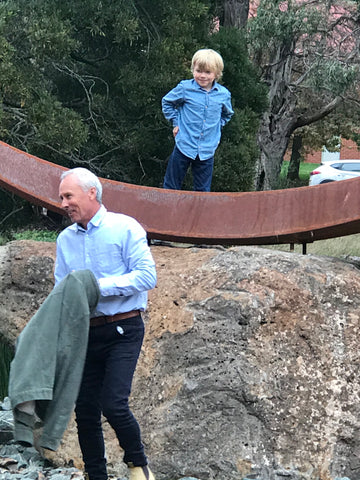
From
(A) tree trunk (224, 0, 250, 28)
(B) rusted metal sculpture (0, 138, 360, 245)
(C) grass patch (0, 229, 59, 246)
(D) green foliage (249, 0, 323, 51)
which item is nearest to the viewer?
(B) rusted metal sculpture (0, 138, 360, 245)

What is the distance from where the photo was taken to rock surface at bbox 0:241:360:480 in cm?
422

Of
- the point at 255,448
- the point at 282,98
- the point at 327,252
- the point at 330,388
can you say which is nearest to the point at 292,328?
the point at 330,388

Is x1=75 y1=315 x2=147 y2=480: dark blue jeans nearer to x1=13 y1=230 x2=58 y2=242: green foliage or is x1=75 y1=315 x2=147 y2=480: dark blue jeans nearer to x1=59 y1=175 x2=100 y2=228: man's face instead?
x1=59 y1=175 x2=100 y2=228: man's face

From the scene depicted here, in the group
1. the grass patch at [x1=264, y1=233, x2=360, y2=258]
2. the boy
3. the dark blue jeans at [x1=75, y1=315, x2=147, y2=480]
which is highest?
the boy

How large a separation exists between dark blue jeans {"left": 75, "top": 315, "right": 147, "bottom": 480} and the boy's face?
2.87 metres

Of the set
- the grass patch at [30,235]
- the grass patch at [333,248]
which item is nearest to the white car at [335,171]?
the grass patch at [333,248]

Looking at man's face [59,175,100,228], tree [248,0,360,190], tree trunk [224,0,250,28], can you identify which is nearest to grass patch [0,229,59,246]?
tree trunk [224,0,250,28]

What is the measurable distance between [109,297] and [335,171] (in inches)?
755

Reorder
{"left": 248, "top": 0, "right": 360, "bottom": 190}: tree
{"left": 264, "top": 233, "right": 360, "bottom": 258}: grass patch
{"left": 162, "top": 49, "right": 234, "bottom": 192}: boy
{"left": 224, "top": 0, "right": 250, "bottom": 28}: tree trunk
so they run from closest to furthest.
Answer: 1. {"left": 162, "top": 49, "right": 234, "bottom": 192}: boy
2. {"left": 264, "top": 233, "right": 360, "bottom": 258}: grass patch
3. {"left": 224, "top": 0, "right": 250, "bottom": 28}: tree trunk
4. {"left": 248, "top": 0, "right": 360, "bottom": 190}: tree

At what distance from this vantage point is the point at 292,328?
14.8ft

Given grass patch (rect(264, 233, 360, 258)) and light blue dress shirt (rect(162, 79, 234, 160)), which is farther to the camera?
grass patch (rect(264, 233, 360, 258))

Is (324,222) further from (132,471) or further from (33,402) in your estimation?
(33,402)

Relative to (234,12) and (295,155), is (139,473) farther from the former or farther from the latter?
(295,155)

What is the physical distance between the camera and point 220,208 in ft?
17.9
